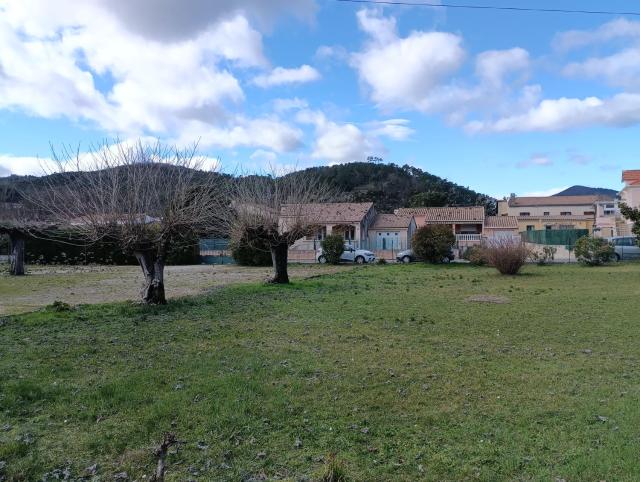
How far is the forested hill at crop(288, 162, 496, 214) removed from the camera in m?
74.3

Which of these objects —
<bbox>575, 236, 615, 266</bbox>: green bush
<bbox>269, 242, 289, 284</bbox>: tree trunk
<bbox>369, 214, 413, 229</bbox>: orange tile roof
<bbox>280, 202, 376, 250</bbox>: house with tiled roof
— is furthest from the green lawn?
<bbox>369, 214, 413, 229</bbox>: orange tile roof

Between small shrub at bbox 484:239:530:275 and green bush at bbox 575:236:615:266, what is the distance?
6.46 metres

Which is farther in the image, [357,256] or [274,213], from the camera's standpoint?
[357,256]

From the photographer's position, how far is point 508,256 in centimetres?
2083

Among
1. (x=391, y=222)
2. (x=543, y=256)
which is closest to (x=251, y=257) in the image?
(x=543, y=256)

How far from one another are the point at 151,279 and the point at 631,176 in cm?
4998

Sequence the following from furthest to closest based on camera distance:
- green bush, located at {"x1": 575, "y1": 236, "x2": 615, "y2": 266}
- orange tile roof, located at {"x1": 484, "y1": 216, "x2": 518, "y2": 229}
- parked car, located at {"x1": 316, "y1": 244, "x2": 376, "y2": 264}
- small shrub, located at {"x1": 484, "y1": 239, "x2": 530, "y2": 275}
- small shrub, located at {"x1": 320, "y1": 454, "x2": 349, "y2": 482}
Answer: orange tile roof, located at {"x1": 484, "y1": 216, "x2": 518, "y2": 229}, parked car, located at {"x1": 316, "y1": 244, "x2": 376, "y2": 264}, green bush, located at {"x1": 575, "y1": 236, "x2": 615, "y2": 266}, small shrub, located at {"x1": 484, "y1": 239, "x2": 530, "y2": 275}, small shrub, located at {"x1": 320, "y1": 454, "x2": 349, "y2": 482}

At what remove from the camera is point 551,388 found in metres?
5.39

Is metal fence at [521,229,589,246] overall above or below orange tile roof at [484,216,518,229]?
below

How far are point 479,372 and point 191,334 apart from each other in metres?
4.78

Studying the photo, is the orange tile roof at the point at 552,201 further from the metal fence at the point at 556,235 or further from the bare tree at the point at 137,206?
the bare tree at the point at 137,206

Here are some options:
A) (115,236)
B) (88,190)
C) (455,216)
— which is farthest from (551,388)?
(455,216)

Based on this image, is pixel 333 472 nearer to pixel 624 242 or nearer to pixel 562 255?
pixel 624 242

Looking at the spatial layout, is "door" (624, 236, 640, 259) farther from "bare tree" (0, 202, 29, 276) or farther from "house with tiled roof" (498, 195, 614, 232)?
"house with tiled roof" (498, 195, 614, 232)
